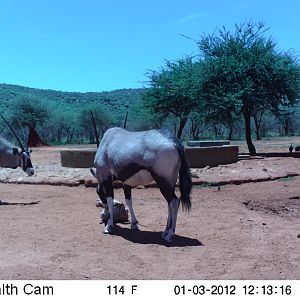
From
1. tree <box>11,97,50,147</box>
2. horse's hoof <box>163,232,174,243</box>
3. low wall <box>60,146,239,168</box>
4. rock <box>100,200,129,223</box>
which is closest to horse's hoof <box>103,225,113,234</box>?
rock <box>100,200,129,223</box>

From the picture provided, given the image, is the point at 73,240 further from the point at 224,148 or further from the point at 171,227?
the point at 224,148

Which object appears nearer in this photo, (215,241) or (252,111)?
(215,241)

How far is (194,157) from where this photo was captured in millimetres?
→ 16625

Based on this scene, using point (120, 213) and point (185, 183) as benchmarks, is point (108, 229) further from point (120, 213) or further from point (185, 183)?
point (185, 183)

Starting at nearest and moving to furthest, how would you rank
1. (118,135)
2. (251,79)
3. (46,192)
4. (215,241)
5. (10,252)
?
(10,252) < (215,241) < (118,135) < (46,192) < (251,79)

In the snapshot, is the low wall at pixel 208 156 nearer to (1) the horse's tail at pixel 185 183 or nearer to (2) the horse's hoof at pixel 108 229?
(2) the horse's hoof at pixel 108 229

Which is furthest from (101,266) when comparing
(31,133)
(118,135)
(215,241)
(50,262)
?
(31,133)

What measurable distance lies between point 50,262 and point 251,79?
20.4 metres

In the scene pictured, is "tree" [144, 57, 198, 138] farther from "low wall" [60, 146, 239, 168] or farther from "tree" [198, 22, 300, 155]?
"low wall" [60, 146, 239, 168]

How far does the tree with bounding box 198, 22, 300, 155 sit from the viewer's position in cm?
2450

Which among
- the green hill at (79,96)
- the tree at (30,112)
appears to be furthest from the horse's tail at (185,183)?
the green hill at (79,96)

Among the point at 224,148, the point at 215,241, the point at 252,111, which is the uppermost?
the point at 252,111

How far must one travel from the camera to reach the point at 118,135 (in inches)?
336

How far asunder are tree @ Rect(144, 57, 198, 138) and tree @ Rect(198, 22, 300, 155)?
55.4 inches
